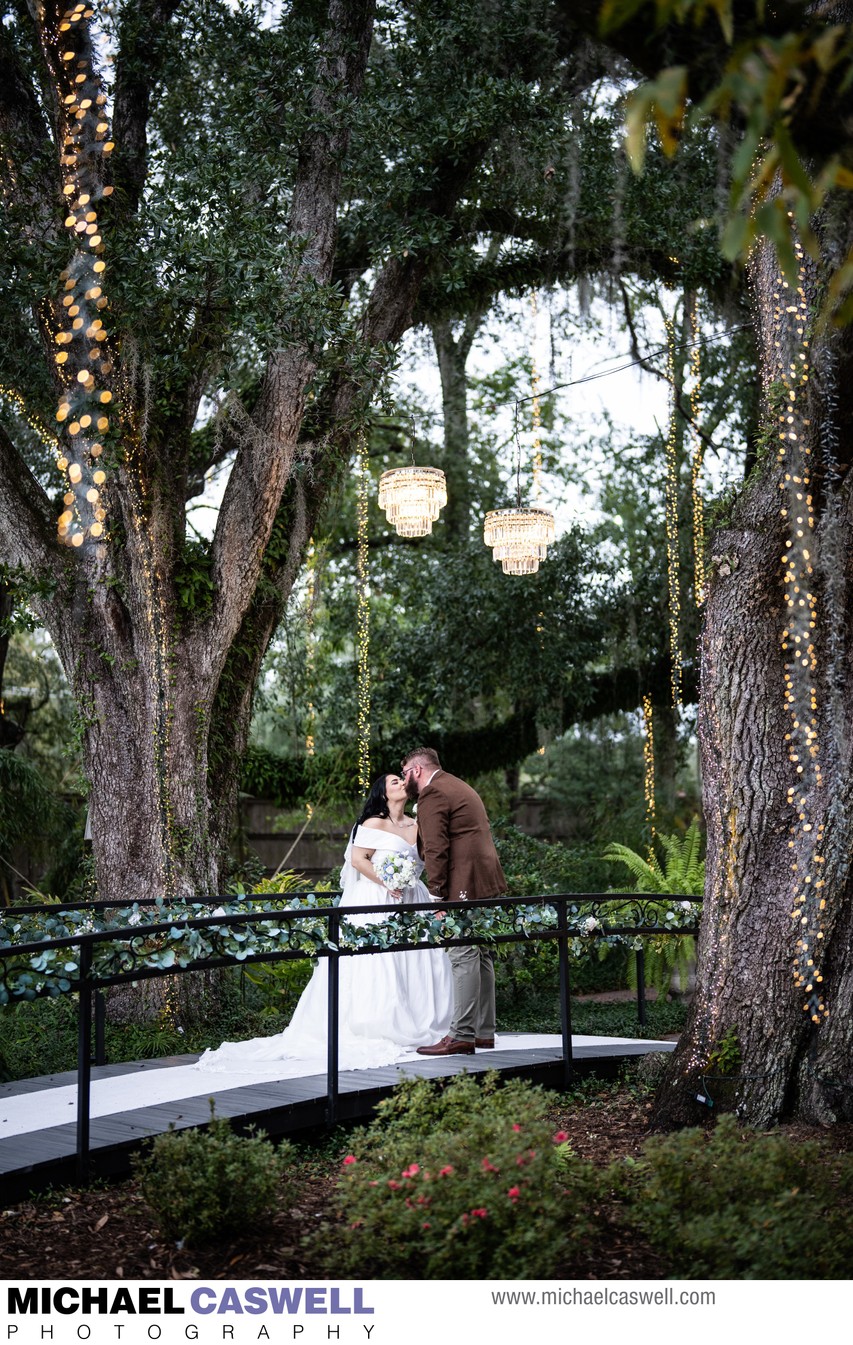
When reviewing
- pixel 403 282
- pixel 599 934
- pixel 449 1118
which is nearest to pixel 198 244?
pixel 403 282

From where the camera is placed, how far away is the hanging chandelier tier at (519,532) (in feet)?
33.2

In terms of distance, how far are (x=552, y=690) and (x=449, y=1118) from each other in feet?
29.3

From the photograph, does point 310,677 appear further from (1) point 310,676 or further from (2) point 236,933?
(2) point 236,933

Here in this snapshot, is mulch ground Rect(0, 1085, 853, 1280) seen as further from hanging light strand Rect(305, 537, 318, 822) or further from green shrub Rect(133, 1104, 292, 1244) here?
hanging light strand Rect(305, 537, 318, 822)

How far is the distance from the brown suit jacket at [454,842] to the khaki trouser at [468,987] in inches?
13.1

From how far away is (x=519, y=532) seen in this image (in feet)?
33.3

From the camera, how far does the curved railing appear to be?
4699mm

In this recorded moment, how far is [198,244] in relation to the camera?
705 cm

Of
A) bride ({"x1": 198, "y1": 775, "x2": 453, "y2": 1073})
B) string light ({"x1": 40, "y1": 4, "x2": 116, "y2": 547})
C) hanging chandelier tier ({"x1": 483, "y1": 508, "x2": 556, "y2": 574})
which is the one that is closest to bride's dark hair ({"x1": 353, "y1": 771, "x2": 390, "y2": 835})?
bride ({"x1": 198, "y1": 775, "x2": 453, "y2": 1073})

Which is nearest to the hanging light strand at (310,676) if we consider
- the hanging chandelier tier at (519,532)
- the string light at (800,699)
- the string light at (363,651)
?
the string light at (363,651)

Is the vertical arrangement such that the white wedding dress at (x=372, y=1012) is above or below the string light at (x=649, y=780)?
below

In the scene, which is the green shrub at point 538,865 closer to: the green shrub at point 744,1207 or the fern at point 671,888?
the fern at point 671,888

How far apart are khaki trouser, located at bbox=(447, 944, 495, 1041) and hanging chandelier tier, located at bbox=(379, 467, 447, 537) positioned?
381cm

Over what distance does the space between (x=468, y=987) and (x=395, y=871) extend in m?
0.84
